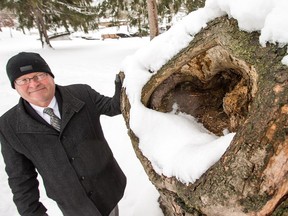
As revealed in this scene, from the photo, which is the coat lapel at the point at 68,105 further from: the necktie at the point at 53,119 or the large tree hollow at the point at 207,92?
the large tree hollow at the point at 207,92

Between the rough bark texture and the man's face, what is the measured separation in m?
0.65

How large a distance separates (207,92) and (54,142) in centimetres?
118

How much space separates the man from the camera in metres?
1.86

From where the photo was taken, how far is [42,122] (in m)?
1.91

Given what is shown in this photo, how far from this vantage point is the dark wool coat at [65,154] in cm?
192

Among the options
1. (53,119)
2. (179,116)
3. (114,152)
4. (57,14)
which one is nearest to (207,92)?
(179,116)

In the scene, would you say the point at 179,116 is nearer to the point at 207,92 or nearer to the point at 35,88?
the point at 207,92

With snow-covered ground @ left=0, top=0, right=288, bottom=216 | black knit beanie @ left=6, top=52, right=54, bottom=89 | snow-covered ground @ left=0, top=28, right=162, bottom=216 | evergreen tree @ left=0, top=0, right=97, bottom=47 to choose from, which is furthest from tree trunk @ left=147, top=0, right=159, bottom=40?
evergreen tree @ left=0, top=0, right=97, bottom=47

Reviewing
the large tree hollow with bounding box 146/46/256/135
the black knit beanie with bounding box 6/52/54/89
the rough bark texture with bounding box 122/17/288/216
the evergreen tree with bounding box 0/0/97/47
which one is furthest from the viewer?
the evergreen tree with bounding box 0/0/97/47

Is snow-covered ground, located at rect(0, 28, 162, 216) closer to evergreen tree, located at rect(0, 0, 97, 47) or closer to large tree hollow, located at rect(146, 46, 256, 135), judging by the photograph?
large tree hollow, located at rect(146, 46, 256, 135)

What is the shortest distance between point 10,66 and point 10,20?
3784 centimetres

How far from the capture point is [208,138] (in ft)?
5.43

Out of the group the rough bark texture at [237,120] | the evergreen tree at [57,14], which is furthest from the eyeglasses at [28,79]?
the evergreen tree at [57,14]

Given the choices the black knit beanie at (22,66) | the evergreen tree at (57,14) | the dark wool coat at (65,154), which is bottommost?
the dark wool coat at (65,154)
